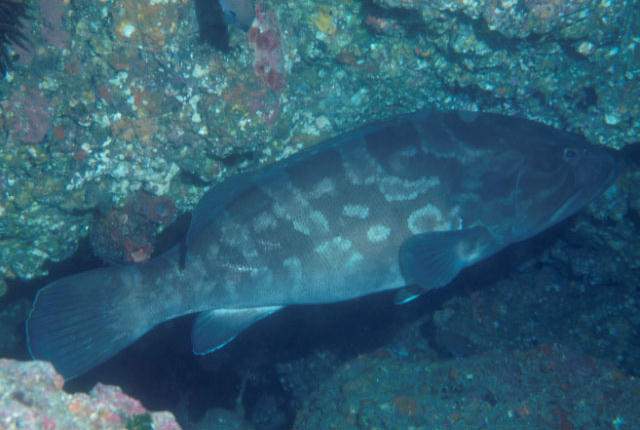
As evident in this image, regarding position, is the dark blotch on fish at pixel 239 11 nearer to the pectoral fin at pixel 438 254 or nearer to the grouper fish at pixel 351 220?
the grouper fish at pixel 351 220

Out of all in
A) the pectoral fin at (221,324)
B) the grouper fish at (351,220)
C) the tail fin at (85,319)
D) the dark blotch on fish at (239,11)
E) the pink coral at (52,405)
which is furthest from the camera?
the pectoral fin at (221,324)

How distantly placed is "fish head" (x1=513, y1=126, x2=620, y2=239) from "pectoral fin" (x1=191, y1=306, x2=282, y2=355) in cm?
247

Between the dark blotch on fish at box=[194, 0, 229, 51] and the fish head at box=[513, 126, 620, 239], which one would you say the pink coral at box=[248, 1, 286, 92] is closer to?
the dark blotch on fish at box=[194, 0, 229, 51]

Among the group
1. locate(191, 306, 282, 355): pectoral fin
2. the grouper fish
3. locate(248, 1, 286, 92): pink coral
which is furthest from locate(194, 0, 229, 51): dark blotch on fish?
locate(191, 306, 282, 355): pectoral fin

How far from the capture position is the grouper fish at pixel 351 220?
340 cm

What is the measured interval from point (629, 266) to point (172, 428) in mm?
4393

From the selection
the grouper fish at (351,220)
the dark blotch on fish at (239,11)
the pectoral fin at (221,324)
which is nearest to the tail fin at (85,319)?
the grouper fish at (351,220)

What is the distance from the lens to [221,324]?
3.59 metres

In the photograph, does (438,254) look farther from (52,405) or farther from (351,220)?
(52,405)

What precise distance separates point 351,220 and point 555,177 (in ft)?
6.06

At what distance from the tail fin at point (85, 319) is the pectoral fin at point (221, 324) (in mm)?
444

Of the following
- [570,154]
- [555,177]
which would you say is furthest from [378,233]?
[570,154]

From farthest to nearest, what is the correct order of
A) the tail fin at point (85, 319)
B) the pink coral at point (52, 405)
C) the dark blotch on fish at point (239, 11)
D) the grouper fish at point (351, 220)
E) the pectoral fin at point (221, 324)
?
1. the pectoral fin at point (221, 324)
2. the grouper fish at point (351, 220)
3. the tail fin at point (85, 319)
4. the dark blotch on fish at point (239, 11)
5. the pink coral at point (52, 405)

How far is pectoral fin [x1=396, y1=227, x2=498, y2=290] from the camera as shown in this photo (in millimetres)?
3287
